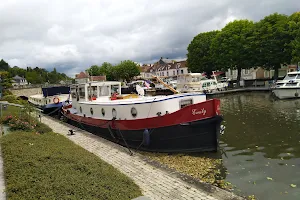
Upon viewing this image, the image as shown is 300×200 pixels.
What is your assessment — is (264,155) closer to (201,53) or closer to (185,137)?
(185,137)

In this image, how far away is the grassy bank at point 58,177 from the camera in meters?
5.78

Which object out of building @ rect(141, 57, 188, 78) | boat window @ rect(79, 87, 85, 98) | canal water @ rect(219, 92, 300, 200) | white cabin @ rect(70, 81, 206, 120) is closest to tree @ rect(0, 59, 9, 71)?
building @ rect(141, 57, 188, 78)

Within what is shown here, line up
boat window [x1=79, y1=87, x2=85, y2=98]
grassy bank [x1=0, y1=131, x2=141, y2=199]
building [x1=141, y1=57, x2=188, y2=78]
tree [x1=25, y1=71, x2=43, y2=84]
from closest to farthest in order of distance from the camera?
grassy bank [x1=0, y1=131, x2=141, y2=199] → boat window [x1=79, y1=87, x2=85, y2=98] → building [x1=141, y1=57, x2=188, y2=78] → tree [x1=25, y1=71, x2=43, y2=84]

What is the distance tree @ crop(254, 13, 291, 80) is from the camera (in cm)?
3650

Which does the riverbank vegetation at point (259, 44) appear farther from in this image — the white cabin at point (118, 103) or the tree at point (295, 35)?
the white cabin at point (118, 103)

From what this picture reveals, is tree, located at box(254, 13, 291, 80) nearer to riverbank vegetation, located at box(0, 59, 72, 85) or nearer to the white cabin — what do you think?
the white cabin

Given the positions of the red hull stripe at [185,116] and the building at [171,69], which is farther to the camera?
the building at [171,69]

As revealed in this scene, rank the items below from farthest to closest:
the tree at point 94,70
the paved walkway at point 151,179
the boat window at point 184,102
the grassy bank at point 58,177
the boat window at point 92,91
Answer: the tree at point 94,70, the boat window at point 92,91, the boat window at point 184,102, the paved walkway at point 151,179, the grassy bank at point 58,177

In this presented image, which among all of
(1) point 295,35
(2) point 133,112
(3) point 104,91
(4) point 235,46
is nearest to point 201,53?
A: (4) point 235,46

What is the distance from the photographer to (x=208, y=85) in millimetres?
44000

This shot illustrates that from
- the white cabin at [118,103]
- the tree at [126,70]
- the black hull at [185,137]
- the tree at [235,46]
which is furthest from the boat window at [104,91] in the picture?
the tree at [126,70]

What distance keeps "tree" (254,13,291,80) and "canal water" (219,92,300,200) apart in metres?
21.7

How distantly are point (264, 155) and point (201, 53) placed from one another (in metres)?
47.4

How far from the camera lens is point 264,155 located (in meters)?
11.1
